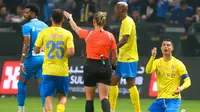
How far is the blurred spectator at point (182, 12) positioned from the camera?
2384cm

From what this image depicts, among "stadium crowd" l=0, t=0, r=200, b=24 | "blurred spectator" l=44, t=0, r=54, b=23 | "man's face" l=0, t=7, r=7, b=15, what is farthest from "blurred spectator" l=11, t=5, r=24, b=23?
"blurred spectator" l=44, t=0, r=54, b=23

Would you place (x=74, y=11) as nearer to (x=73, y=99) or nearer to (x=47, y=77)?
(x=73, y=99)

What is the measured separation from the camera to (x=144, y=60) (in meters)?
22.2

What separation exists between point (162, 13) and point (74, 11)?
2743 mm

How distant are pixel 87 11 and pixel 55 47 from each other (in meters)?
9.79

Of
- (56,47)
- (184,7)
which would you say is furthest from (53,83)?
(184,7)

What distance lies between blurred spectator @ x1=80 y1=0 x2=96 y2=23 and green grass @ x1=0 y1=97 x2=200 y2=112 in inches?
115

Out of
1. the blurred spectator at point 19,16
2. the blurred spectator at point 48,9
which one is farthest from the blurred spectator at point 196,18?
the blurred spectator at point 19,16

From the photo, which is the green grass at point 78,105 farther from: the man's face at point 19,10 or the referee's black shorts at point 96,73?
the referee's black shorts at point 96,73

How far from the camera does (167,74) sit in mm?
14203

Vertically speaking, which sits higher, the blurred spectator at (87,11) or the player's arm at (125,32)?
the blurred spectator at (87,11)

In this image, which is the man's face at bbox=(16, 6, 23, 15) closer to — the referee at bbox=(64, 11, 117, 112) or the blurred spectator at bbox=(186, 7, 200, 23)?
the blurred spectator at bbox=(186, 7, 200, 23)

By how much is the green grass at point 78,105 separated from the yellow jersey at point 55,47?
4.21m

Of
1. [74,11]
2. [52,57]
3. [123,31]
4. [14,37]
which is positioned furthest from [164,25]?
[52,57]
